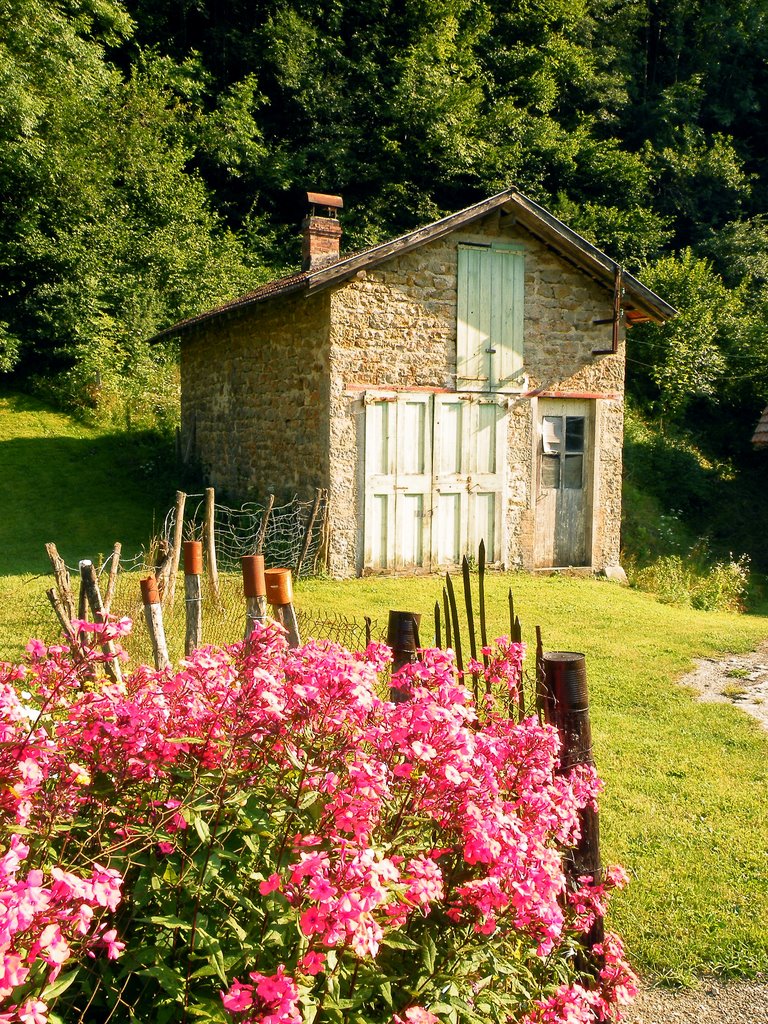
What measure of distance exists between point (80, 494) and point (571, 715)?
14430mm

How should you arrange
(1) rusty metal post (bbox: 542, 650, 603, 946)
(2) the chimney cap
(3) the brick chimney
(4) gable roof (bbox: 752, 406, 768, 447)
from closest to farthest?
1. (1) rusty metal post (bbox: 542, 650, 603, 946)
2. (2) the chimney cap
3. (3) the brick chimney
4. (4) gable roof (bbox: 752, 406, 768, 447)

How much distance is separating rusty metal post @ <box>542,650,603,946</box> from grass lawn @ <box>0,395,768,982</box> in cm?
74

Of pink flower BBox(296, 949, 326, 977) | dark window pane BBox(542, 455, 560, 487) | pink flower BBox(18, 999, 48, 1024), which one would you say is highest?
dark window pane BBox(542, 455, 560, 487)

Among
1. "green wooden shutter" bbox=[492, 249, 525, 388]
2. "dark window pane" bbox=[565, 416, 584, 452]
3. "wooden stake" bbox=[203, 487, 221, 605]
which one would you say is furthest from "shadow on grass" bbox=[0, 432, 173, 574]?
"dark window pane" bbox=[565, 416, 584, 452]

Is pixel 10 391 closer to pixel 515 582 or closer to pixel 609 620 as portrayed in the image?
pixel 515 582

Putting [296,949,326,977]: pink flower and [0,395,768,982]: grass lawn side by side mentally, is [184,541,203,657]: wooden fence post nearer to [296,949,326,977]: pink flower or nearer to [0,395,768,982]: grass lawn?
[0,395,768,982]: grass lawn

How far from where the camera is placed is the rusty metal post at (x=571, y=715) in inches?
122

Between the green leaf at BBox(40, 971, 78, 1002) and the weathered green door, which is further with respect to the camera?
the weathered green door

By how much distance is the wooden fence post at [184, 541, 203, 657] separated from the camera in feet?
19.2

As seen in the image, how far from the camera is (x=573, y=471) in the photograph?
528 inches

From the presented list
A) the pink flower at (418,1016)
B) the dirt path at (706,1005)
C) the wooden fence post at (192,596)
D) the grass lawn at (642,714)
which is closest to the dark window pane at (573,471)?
the grass lawn at (642,714)

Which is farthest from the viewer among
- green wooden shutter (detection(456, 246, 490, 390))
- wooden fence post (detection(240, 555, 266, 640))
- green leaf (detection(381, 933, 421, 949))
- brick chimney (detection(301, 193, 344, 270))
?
brick chimney (detection(301, 193, 344, 270))

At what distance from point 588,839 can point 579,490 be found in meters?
10.6

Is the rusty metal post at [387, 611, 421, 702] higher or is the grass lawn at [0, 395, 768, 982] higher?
the rusty metal post at [387, 611, 421, 702]
